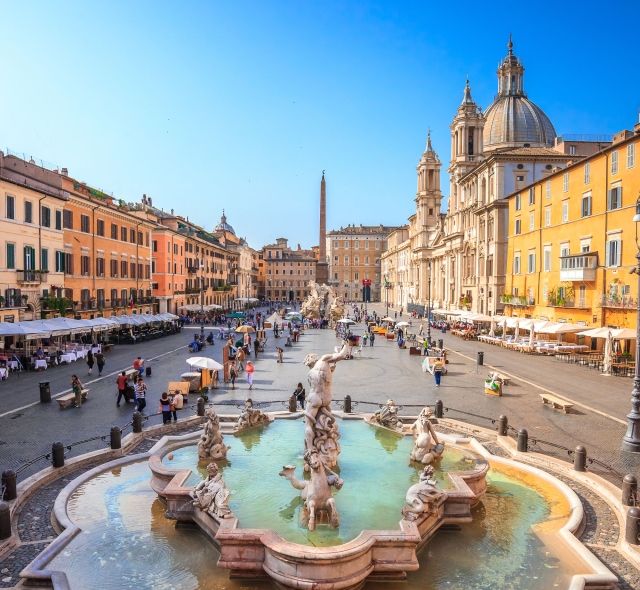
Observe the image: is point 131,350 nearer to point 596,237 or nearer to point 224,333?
point 224,333

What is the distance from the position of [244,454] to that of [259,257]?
11860cm

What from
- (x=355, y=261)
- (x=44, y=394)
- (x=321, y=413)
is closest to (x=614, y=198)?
(x=321, y=413)

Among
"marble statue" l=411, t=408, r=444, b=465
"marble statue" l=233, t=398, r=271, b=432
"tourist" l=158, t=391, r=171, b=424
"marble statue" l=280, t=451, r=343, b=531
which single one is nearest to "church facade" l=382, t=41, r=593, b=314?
"marble statue" l=233, t=398, r=271, b=432

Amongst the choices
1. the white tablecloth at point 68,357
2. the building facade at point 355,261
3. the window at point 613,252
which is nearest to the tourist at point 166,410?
the white tablecloth at point 68,357

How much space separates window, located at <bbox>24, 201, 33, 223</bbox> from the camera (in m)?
30.2

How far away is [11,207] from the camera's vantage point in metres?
28.8

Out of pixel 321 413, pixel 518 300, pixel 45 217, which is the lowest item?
pixel 321 413

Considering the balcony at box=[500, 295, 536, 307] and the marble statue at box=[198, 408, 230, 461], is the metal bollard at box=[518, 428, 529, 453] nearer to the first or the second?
the marble statue at box=[198, 408, 230, 461]

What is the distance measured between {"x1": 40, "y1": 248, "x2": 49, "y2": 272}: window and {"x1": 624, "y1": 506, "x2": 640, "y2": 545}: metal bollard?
3128 centimetres

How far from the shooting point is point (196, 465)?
11812mm

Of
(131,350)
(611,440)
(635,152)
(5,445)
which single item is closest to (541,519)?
(611,440)

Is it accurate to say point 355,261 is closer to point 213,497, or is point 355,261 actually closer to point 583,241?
point 583,241

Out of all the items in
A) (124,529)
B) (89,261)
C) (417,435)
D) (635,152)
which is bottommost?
(124,529)

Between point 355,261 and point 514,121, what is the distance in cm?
6801
